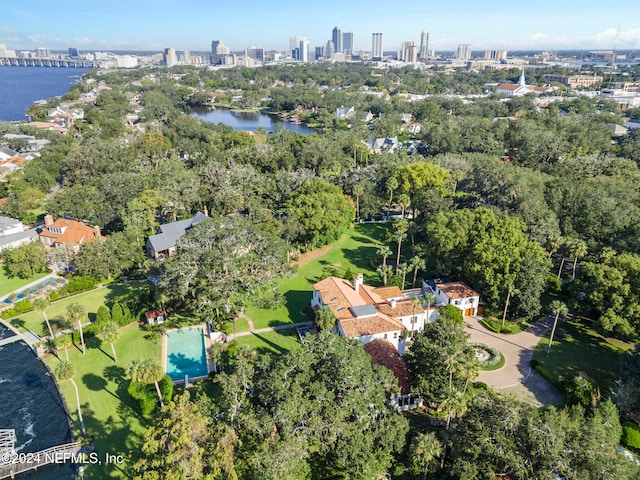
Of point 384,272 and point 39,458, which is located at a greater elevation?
point 384,272

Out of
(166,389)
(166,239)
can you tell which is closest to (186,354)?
(166,389)

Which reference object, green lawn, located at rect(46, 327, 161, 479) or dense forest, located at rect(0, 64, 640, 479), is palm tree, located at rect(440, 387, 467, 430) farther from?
green lawn, located at rect(46, 327, 161, 479)

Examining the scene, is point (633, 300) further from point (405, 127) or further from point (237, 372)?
point (405, 127)

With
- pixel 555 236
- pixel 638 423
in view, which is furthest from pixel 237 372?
pixel 555 236

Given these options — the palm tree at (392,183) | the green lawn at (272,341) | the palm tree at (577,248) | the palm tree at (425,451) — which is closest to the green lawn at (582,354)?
the palm tree at (577,248)

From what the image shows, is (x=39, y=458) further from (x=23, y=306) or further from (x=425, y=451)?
(x=425, y=451)

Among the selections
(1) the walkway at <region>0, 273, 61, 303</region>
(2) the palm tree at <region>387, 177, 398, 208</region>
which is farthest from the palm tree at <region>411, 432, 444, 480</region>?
(2) the palm tree at <region>387, 177, 398, 208</region>
